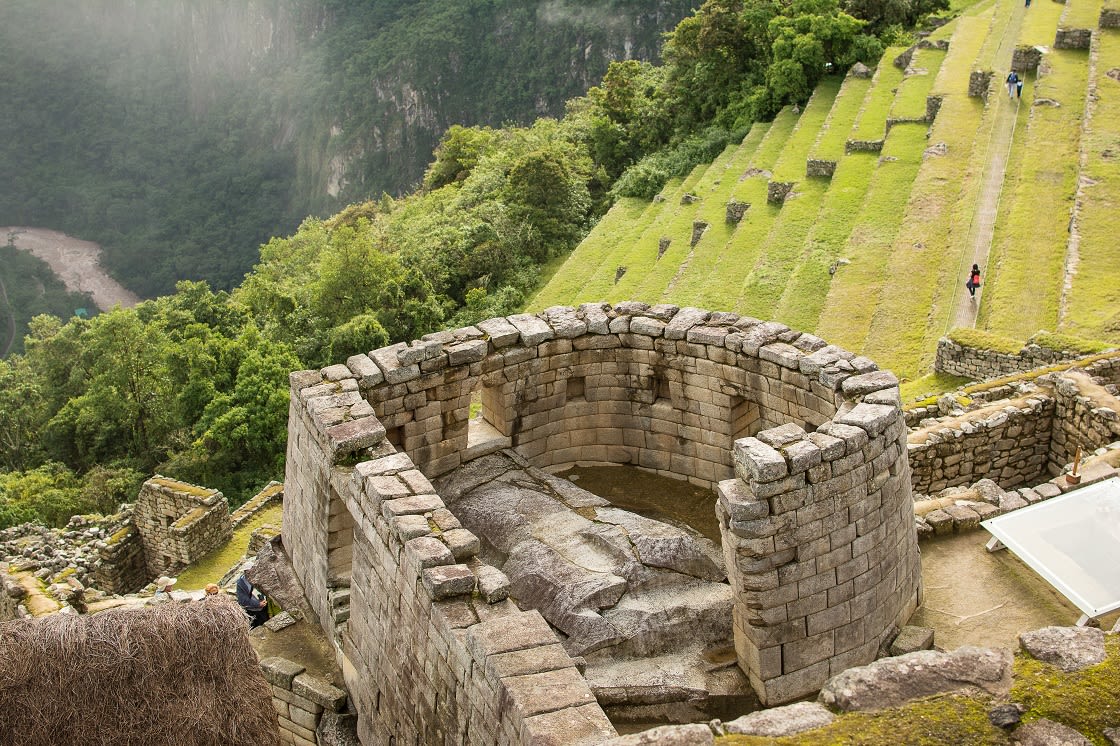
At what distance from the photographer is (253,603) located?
11.4 metres

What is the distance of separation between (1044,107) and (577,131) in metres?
28.0

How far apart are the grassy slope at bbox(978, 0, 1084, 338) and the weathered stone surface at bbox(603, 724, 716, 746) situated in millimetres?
15750

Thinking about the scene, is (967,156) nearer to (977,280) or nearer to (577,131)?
(977,280)

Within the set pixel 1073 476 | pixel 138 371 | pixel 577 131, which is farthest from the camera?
pixel 577 131

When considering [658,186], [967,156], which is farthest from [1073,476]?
[658,186]

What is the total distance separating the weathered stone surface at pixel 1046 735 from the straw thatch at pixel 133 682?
19.8ft

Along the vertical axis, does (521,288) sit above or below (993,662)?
below

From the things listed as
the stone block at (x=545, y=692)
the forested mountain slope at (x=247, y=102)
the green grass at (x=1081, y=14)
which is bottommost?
the forested mountain slope at (x=247, y=102)

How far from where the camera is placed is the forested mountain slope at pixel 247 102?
323 ft

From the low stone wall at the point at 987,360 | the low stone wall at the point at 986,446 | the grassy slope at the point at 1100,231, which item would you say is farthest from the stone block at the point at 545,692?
the grassy slope at the point at 1100,231

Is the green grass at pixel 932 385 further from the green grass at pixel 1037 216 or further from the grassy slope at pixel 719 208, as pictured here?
the grassy slope at pixel 719 208

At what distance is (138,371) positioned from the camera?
119 ft

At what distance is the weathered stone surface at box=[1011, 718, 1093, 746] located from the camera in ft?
20.8

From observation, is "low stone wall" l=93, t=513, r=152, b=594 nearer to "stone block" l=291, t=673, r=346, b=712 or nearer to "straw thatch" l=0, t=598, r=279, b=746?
"straw thatch" l=0, t=598, r=279, b=746
